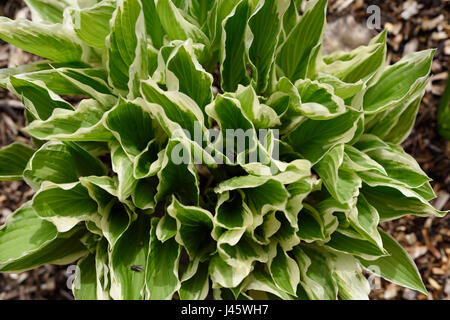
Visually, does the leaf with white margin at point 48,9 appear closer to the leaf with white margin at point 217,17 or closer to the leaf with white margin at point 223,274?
the leaf with white margin at point 217,17

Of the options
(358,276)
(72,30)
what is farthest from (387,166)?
(72,30)

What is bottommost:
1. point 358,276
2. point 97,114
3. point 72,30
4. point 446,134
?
point 358,276

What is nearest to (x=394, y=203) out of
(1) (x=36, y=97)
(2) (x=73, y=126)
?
(2) (x=73, y=126)

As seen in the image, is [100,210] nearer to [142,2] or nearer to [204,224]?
[204,224]

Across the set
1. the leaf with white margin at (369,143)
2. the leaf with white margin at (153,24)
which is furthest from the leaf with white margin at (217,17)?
the leaf with white margin at (369,143)

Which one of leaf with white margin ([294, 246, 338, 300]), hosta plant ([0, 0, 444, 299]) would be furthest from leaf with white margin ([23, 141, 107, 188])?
leaf with white margin ([294, 246, 338, 300])

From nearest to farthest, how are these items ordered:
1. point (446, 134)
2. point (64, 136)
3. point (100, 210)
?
point (64, 136), point (100, 210), point (446, 134)

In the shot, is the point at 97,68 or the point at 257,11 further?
the point at 97,68
